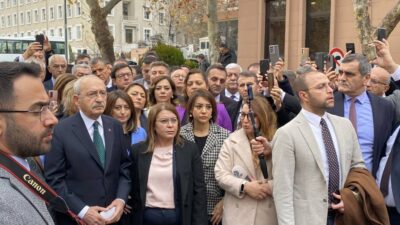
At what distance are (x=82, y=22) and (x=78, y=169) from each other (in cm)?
6057

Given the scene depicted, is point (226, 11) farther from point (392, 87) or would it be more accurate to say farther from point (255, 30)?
point (392, 87)

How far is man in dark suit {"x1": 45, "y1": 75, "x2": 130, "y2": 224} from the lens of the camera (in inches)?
143

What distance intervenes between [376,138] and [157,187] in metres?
2.13

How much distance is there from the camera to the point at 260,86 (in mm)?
4992

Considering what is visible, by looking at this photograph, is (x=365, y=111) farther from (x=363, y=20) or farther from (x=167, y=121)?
(x=363, y=20)

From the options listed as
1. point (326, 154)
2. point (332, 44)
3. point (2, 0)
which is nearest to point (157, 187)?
point (326, 154)

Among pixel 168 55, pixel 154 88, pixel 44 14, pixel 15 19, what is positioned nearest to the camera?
pixel 154 88

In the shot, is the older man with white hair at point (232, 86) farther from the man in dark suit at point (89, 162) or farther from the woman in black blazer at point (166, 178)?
the man in dark suit at point (89, 162)

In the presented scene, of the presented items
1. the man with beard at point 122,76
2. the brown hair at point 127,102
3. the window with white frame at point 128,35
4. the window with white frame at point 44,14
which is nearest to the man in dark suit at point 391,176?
the brown hair at point 127,102

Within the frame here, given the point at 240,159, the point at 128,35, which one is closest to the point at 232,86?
the point at 240,159

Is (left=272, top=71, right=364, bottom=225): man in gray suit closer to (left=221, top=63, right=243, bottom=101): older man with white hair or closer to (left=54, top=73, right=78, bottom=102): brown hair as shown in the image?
(left=54, top=73, right=78, bottom=102): brown hair

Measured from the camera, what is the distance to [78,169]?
12.0 feet

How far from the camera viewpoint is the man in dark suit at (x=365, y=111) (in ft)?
13.7

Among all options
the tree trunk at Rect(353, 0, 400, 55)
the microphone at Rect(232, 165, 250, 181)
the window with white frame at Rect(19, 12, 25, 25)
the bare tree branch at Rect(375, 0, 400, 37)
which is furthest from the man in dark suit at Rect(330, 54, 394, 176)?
the window with white frame at Rect(19, 12, 25, 25)
